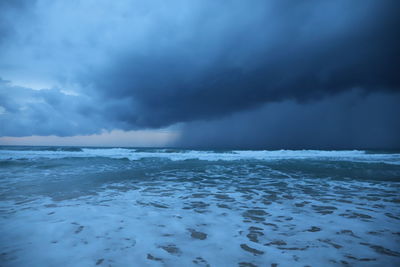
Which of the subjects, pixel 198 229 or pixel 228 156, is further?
pixel 228 156

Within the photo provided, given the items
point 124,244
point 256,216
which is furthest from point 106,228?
point 256,216

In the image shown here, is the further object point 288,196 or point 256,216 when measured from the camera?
point 288,196

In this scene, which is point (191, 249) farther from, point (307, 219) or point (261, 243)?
point (307, 219)

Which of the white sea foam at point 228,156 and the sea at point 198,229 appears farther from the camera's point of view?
the white sea foam at point 228,156

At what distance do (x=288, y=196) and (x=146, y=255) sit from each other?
4338 millimetres

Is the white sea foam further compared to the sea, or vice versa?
the white sea foam

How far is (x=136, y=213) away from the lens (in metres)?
4.01

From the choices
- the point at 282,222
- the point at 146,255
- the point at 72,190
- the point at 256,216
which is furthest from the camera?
the point at 72,190

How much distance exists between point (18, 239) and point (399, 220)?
21.1 feet

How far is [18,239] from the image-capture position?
2.88 m

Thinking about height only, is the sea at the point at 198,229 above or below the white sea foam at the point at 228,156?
below

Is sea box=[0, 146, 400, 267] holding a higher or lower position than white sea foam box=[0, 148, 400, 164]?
lower

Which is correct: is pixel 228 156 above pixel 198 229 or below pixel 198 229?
above

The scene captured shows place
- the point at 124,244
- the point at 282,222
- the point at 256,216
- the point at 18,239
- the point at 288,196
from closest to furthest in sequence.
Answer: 1. the point at 124,244
2. the point at 18,239
3. the point at 282,222
4. the point at 256,216
5. the point at 288,196
